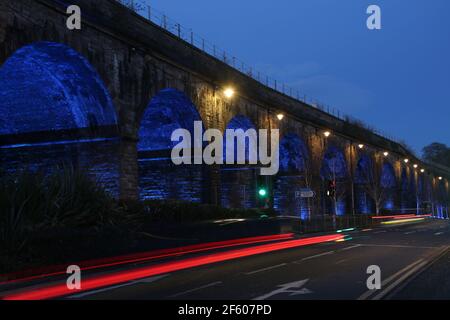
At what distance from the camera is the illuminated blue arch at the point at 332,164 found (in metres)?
57.3

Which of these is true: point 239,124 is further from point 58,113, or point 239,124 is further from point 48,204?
point 48,204

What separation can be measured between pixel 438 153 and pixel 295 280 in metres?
188

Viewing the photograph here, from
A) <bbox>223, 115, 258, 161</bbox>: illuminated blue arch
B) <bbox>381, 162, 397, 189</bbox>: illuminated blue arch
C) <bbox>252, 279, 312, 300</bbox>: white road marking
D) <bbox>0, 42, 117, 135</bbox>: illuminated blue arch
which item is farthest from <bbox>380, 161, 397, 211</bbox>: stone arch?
<bbox>252, 279, 312, 300</bbox>: white road marking

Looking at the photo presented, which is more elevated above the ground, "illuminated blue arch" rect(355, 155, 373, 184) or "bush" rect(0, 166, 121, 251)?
"illuminated blue arch" rect(355, 155, 373, 184)

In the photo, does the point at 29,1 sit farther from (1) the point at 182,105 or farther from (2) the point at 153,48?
(1) the point at 182,105

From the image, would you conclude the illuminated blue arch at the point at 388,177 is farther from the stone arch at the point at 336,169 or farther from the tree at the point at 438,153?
the tree at the point at 438,153

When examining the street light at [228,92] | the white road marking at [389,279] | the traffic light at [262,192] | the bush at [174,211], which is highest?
the street light at [228,92]

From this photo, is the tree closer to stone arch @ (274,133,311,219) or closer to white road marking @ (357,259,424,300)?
stone arch @ (274,133,311,219)

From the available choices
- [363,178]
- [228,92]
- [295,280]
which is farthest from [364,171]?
[295,280]

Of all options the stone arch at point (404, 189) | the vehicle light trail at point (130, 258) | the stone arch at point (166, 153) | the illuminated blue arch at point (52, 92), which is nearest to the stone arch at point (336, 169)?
the stone arch at point (166, 153)

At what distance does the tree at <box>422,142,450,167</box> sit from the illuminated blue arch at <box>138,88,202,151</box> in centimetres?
16287

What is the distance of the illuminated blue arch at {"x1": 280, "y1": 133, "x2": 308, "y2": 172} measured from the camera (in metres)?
48.6

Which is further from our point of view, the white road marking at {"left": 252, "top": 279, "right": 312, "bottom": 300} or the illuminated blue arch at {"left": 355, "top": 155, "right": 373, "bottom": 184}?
the illuminated blue arch at {"left": 355, "top": 155, "right": 373, "bottom": 184}

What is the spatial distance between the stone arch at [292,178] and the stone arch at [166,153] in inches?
663
